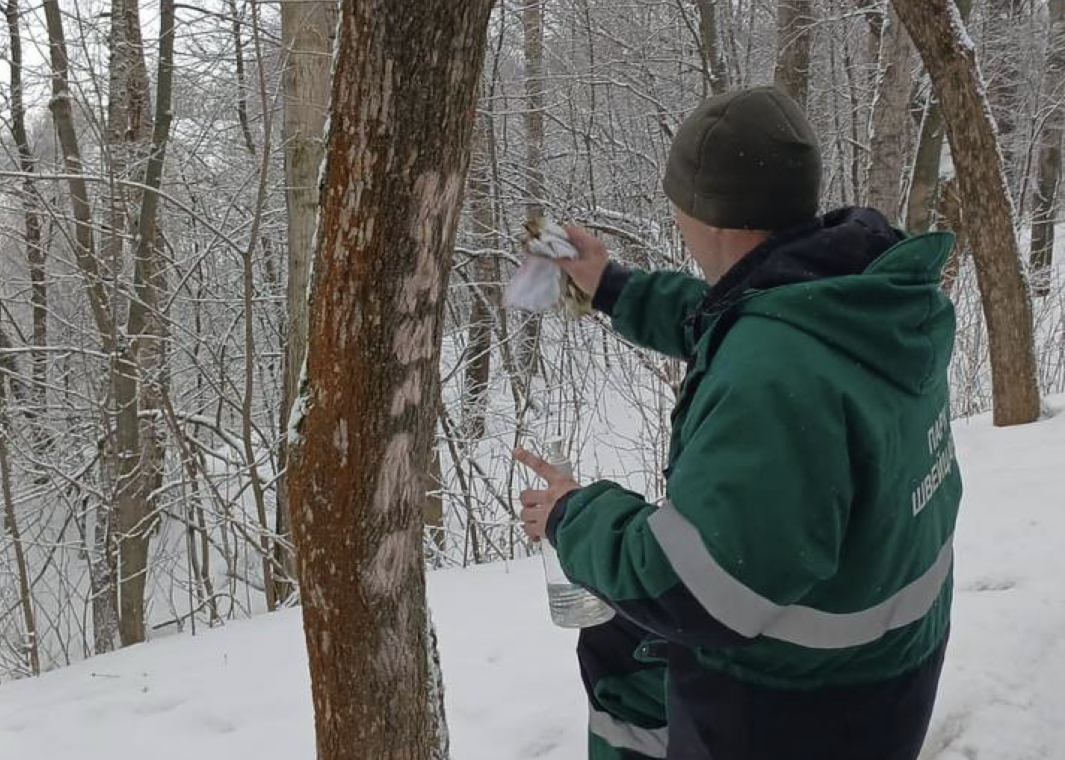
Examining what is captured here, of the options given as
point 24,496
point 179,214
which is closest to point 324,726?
point 24,496

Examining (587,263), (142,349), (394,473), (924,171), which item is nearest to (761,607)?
(394,473)

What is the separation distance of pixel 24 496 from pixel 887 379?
8335 millimetres

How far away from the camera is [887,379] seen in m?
1.30

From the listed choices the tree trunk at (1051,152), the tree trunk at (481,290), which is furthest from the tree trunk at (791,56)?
the tree trunk at (1051,152)

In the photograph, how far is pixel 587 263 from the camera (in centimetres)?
214

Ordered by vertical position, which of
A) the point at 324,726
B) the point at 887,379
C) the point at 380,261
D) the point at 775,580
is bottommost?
the point at 324,726

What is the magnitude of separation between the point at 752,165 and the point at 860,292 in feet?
0.94

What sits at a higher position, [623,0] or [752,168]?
[623,0]

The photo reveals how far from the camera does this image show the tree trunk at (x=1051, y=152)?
13445 millimetres

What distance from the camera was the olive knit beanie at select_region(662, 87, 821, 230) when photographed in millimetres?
1430

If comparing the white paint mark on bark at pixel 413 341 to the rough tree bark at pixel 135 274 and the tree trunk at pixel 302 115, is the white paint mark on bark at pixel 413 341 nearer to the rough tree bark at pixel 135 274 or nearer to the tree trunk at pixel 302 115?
the tree trunk at pixel 302 115

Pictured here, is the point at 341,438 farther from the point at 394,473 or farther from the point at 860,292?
the point at 860,292

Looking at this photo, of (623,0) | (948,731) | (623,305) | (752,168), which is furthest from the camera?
(623,0)

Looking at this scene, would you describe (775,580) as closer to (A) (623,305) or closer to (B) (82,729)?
(A) (623,305)
